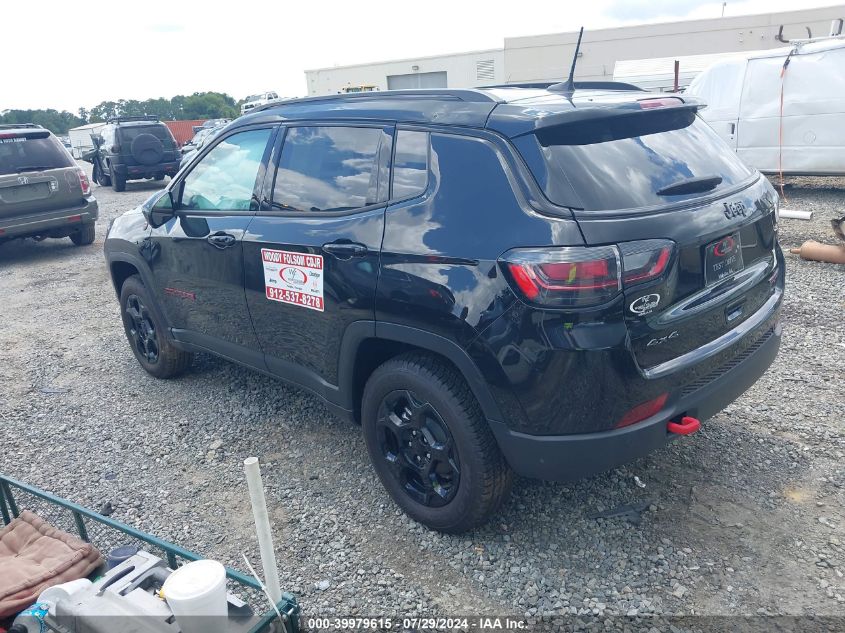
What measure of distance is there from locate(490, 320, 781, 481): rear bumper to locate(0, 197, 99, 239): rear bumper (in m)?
8.48

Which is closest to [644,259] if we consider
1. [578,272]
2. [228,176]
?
[578,272]

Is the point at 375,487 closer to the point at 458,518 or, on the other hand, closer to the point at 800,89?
the point at 458,518

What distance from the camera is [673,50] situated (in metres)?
33.9

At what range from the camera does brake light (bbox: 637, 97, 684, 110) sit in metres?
2.71

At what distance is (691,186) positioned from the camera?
8.61 feet

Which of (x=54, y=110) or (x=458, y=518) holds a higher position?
(x=54, y=110)

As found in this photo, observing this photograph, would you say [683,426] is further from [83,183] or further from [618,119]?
[83,183]

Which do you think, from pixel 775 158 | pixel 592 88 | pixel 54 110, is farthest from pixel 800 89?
pixel 54 110

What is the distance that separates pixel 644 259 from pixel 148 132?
17.4 m

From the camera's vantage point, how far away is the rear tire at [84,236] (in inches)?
394

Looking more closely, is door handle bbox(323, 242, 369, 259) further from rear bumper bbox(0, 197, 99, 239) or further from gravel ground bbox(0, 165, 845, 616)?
rear bumper bbox(0, 197, 99, 239)

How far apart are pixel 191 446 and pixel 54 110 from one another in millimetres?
73580

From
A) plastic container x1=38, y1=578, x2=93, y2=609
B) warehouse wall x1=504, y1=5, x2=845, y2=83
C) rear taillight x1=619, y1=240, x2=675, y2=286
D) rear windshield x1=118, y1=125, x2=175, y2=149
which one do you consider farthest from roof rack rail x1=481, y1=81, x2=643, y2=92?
warehouse wall x1=504, y1=5, x2=845, y2=83

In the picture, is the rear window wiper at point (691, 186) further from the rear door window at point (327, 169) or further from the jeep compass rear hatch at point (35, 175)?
the jeep compass rear hatch at point (35, 175)
